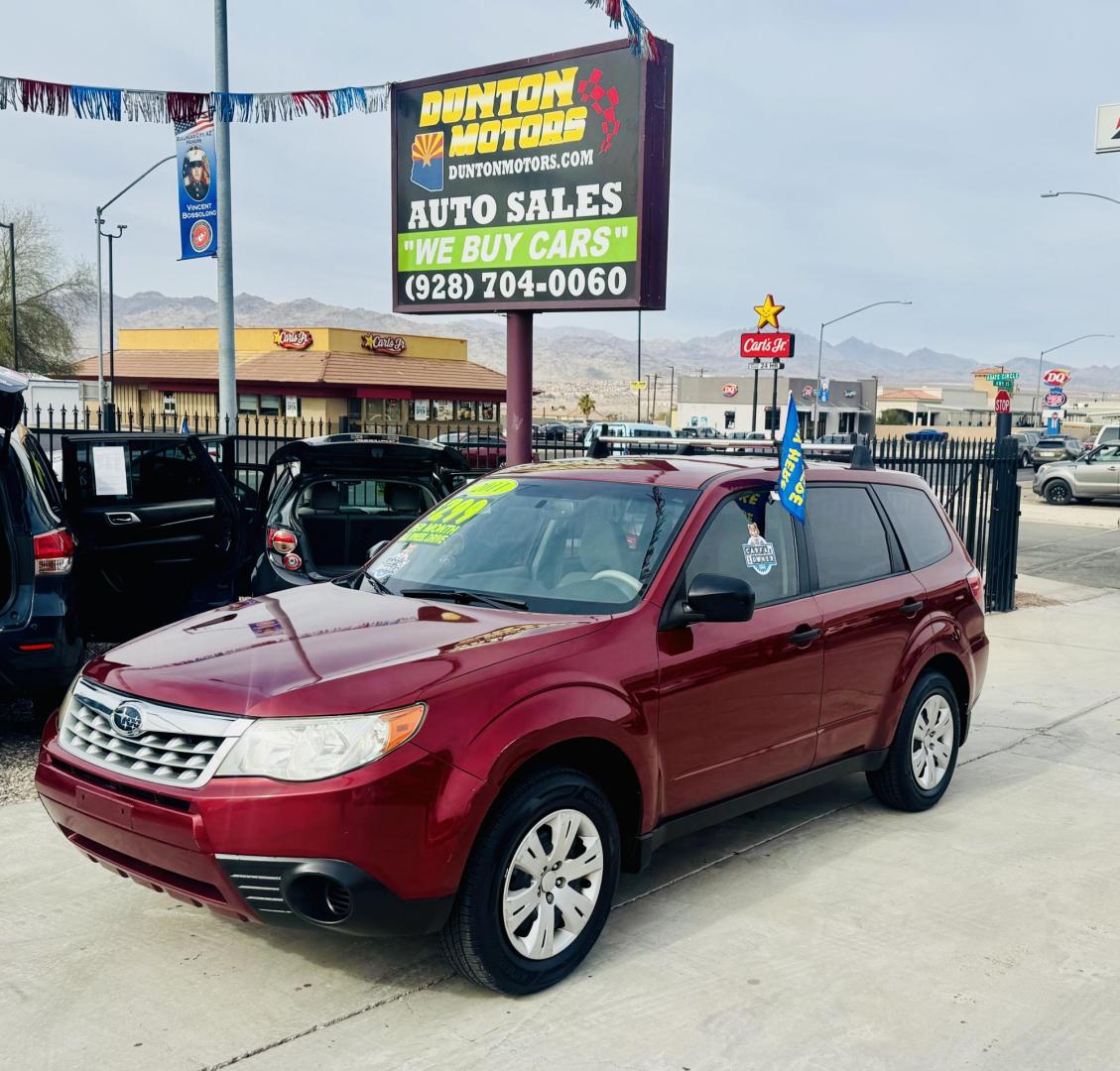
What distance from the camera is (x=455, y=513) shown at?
5465 mm

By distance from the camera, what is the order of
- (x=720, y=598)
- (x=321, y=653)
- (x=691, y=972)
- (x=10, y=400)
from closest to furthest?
(x=321, y=653) < (x=691, y=972) < (x=720, y=598) < (x=10, y=400)

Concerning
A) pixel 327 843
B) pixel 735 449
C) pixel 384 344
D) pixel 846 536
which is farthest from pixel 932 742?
pixel 384 344

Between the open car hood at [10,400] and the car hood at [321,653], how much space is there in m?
2.28

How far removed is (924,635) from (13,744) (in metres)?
4.94

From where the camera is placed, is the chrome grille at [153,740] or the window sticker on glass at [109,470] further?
the window sticker on glass at [109,470]

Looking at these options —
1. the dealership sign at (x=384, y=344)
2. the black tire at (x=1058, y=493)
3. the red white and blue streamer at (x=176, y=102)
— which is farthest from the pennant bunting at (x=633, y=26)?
the dealership sign at (x=384, y=344)

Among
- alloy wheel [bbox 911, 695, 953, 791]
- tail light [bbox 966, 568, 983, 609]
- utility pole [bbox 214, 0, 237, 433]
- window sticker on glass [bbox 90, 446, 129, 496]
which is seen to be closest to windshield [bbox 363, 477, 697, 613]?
alloy wheel [bbox 911, 695, 953, 791]

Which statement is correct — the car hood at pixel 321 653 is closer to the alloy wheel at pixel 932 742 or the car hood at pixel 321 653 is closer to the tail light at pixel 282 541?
the alloy wheel at pixel 932 742

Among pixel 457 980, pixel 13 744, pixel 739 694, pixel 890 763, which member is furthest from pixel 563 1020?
pixel 13 744

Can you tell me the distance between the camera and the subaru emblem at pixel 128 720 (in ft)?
Result: 12.6

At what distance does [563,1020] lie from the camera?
3.85 meters

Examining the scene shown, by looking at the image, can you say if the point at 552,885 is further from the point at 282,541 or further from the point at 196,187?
the point at 196,187

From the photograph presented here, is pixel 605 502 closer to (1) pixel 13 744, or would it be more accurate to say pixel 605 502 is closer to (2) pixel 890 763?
(2) pixel 890 763

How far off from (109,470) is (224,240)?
6.95 meters
